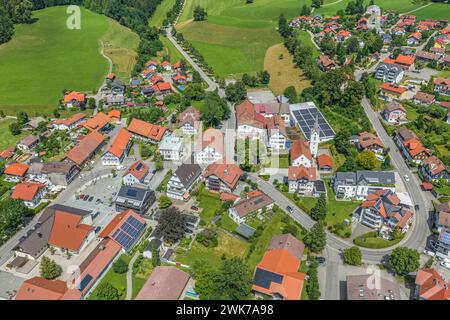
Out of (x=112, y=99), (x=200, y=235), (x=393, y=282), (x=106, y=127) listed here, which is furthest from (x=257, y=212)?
(x=112, y=99)

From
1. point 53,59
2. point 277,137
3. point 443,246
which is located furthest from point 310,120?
point 53,59

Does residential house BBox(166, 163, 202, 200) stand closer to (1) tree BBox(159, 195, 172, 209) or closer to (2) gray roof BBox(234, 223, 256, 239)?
(1) tree BBox(159, 195, 172, 209)

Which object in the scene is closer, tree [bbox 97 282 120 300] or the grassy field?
tree [bbox 97 282 120 300]

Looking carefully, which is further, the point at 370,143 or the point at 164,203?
the point at 370,143

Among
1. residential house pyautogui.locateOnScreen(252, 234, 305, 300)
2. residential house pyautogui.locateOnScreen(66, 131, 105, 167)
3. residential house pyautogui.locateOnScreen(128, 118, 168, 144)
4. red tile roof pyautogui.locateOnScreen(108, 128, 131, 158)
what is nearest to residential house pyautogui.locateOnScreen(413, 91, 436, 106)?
residential house pyautogui.locateOnScreen(252, 234, 305, 300)

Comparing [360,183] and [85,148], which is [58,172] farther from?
[360,183]

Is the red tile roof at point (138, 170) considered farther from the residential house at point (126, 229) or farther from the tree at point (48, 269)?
the tree at point (48, 269)
